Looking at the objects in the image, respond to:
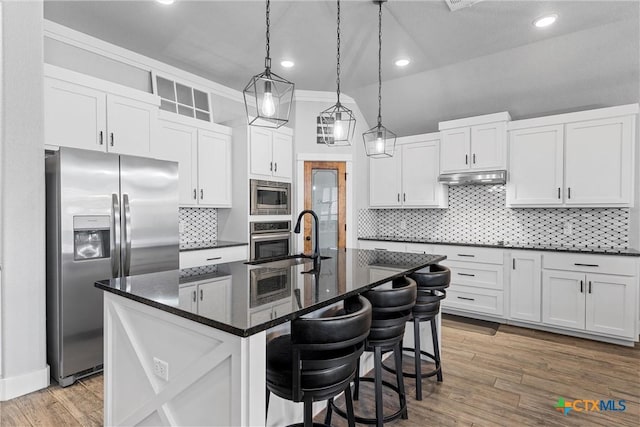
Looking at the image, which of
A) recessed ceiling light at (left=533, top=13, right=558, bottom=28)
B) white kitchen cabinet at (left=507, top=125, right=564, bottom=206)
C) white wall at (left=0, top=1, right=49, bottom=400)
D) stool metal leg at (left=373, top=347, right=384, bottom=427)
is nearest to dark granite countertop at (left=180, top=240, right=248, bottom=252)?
white wall at (left=0, top=1, right=49, bottom=400)

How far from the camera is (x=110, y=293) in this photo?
180 cm

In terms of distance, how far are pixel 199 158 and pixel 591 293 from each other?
4.50m

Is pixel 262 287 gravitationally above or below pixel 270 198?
below

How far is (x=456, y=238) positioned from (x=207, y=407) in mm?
4359


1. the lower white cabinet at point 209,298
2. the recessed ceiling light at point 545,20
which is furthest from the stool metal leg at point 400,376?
the recessed ceiling light at point 545,20

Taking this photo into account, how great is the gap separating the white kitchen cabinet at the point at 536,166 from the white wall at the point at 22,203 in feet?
15.5

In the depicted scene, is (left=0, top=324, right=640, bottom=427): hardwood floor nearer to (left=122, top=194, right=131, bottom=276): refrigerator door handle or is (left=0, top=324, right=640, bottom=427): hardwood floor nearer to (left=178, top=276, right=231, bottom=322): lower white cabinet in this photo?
(left=122, top=194, right=131, bottom=276): refrigerator door handle

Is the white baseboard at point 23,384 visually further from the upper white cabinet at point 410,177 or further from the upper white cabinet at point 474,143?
the upper white cabinet at point 474,143

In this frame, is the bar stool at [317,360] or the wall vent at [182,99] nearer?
the bar stool at [317,360]

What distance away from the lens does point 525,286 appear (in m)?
3.94

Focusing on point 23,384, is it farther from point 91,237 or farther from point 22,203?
point 22,203

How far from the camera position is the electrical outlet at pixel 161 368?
5.00ft

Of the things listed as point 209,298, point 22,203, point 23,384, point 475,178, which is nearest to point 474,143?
point 475,178

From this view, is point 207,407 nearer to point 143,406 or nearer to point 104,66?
point 143,406
